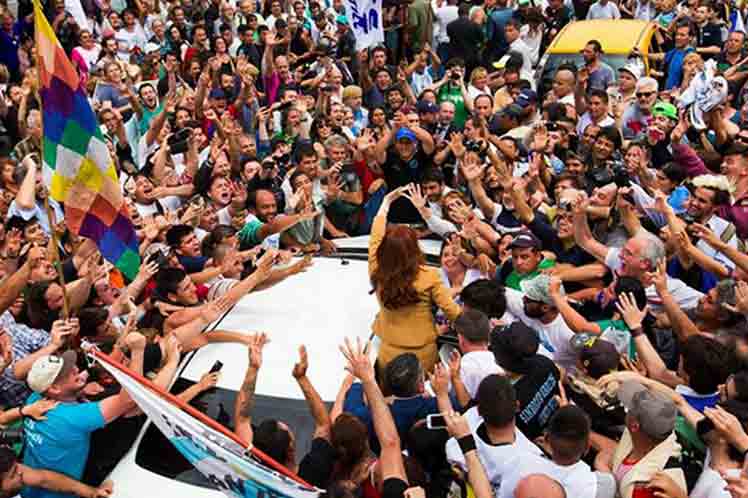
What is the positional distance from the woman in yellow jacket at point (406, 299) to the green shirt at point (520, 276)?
939mm

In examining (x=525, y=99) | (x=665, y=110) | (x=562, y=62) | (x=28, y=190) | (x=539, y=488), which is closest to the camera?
(x=539, y=488)

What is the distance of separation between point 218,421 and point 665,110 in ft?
20.2

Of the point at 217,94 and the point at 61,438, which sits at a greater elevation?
the point at 61,438

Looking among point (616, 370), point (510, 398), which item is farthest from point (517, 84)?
point (510, 398)

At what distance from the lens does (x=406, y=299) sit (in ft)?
15.9

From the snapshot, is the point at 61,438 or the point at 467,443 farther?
the point at 61,438

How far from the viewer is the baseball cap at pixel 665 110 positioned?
29.3ft

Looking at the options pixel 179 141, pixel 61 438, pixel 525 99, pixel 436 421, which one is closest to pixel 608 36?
pixel 525 99

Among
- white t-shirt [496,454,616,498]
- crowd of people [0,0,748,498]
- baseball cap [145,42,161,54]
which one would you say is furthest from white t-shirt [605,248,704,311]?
baseball cap [145,42,161,54]

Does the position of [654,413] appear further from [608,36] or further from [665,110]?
[608,36]

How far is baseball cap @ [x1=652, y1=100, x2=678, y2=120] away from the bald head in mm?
6154

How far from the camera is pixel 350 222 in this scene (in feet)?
27.7

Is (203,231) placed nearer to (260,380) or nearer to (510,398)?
(260,380)

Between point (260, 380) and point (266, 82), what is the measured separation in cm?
802
